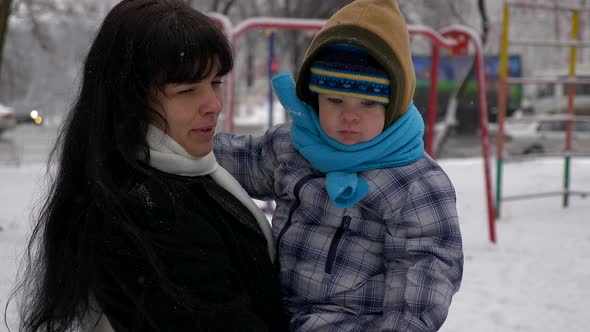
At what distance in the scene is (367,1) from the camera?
64.9 inches

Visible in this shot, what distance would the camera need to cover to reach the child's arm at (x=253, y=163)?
1.81m

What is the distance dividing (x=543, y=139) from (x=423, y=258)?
7154 millimetres

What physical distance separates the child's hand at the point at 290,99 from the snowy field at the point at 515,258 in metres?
0.71

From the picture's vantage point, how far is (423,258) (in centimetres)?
143

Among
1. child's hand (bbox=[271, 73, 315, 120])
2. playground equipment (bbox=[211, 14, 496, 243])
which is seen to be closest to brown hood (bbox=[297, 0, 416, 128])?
child's hand (bbox=[271, 73, 315, 120])

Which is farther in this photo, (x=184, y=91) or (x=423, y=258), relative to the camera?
(x=423, y=258)

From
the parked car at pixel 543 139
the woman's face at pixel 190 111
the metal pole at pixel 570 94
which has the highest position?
the woman's face at pixel 190 111

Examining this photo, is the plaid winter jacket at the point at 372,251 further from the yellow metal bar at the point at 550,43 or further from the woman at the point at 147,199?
the yellow metal bar at the point at 550,43

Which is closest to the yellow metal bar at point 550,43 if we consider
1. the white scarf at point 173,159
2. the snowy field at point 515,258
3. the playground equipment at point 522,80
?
the playground equipment at point 522,80

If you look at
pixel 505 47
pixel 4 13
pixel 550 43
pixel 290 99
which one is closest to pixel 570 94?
pixel 550 43

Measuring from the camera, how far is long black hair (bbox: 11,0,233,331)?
3.94ft

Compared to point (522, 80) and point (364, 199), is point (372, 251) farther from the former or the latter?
point (522, 80)

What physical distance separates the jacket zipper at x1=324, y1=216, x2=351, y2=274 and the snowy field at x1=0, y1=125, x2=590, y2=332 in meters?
0.83

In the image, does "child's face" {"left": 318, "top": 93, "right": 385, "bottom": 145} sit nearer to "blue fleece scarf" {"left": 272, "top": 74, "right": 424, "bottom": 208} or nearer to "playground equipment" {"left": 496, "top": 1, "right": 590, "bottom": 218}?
"blue fleece scarf" {"left": 272, "top": 74, "right": 424, "bottom": 208}
